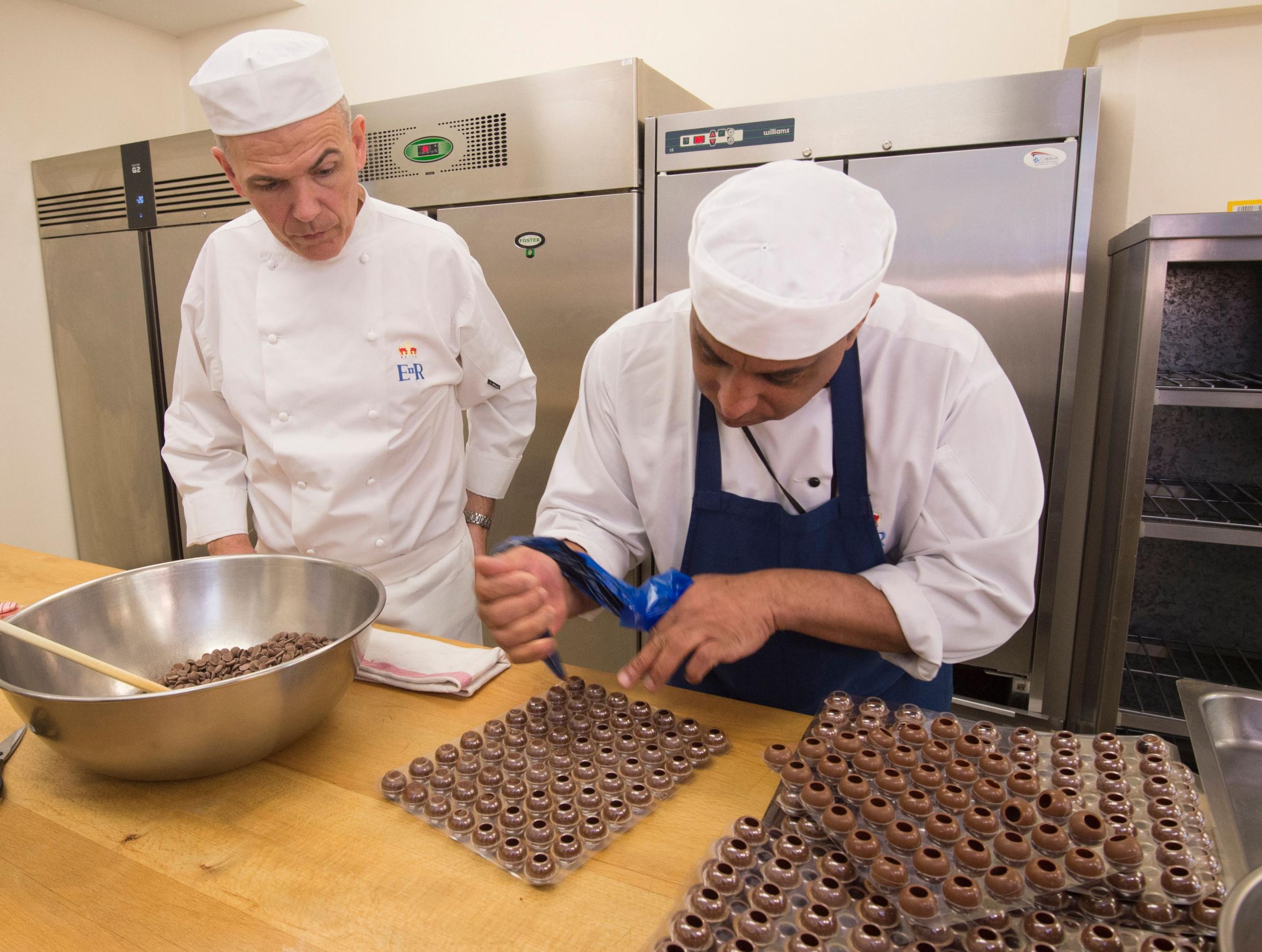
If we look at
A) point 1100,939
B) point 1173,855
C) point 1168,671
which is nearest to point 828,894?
point 1100,939

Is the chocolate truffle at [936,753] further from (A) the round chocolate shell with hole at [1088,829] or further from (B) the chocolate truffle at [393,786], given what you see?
(B) the chocolate truffle at [393,786]

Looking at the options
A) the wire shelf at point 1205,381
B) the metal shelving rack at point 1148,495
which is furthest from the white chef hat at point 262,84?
the wire shelf at point 1205,381

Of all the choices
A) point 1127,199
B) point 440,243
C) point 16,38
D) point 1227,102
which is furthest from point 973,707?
point 16,38

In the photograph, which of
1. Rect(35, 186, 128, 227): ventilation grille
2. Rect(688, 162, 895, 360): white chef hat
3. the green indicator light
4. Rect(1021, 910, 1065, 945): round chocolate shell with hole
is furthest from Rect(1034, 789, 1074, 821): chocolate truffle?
Rect(35, 186, 128, 227): ventilation grille

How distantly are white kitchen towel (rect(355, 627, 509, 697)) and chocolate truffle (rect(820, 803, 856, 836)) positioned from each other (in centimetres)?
57

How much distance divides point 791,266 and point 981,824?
65 cm

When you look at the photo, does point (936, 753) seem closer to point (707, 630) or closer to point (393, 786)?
point (707, 630)

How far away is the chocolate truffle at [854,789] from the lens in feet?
2.77

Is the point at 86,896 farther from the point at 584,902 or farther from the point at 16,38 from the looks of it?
the point at 16,38

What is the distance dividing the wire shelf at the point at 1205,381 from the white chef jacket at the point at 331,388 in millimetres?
1696

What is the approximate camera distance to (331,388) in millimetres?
1707

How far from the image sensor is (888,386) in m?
1.22

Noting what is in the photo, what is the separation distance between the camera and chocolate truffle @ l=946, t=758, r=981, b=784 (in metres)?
0.87

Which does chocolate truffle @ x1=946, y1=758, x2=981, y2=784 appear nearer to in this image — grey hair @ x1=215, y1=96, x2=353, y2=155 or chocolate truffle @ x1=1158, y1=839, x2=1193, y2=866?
chocolate truffle @ x1=1158, y1=839, x2=1193, y2=866
